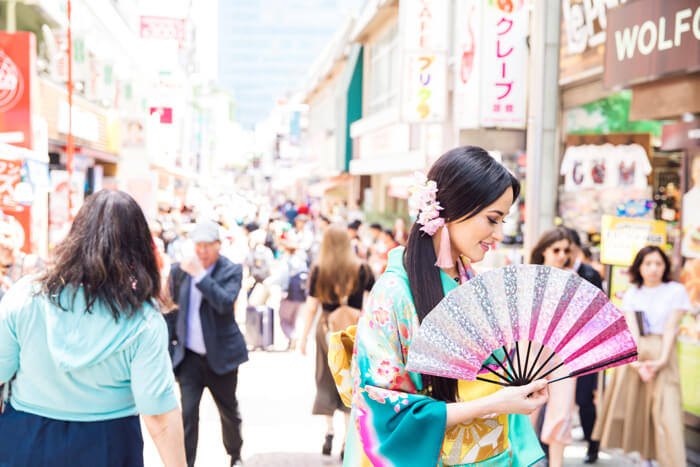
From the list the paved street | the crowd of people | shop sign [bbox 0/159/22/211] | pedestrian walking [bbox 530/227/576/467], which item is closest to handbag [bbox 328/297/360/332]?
the paved street

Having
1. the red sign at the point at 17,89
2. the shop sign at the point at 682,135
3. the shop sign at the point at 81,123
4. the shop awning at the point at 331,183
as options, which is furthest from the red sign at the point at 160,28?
the shop sign at the point at 682,135

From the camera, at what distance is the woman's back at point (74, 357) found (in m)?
2.62

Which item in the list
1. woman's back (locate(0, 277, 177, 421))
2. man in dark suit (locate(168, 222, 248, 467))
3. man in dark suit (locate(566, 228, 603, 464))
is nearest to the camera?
woman's back (locate(0, 277, 177, 421))

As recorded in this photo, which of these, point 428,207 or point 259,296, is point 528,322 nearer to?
point 428,207

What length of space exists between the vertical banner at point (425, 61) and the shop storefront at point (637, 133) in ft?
16.6

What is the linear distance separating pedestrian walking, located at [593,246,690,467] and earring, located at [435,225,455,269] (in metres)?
3.82

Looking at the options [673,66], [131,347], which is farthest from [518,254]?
[131,347]

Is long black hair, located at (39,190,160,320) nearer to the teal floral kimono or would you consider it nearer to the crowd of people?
the crowd of people

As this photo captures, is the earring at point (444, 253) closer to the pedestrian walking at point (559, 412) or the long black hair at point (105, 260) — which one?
the long black hair at point (105, 260)

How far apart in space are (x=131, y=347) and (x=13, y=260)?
350 centimetres

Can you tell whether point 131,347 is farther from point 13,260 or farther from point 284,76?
point 284,76

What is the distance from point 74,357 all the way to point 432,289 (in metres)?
1.21

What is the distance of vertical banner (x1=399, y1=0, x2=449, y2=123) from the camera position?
45.9 ft

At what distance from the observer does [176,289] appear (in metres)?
5.37
